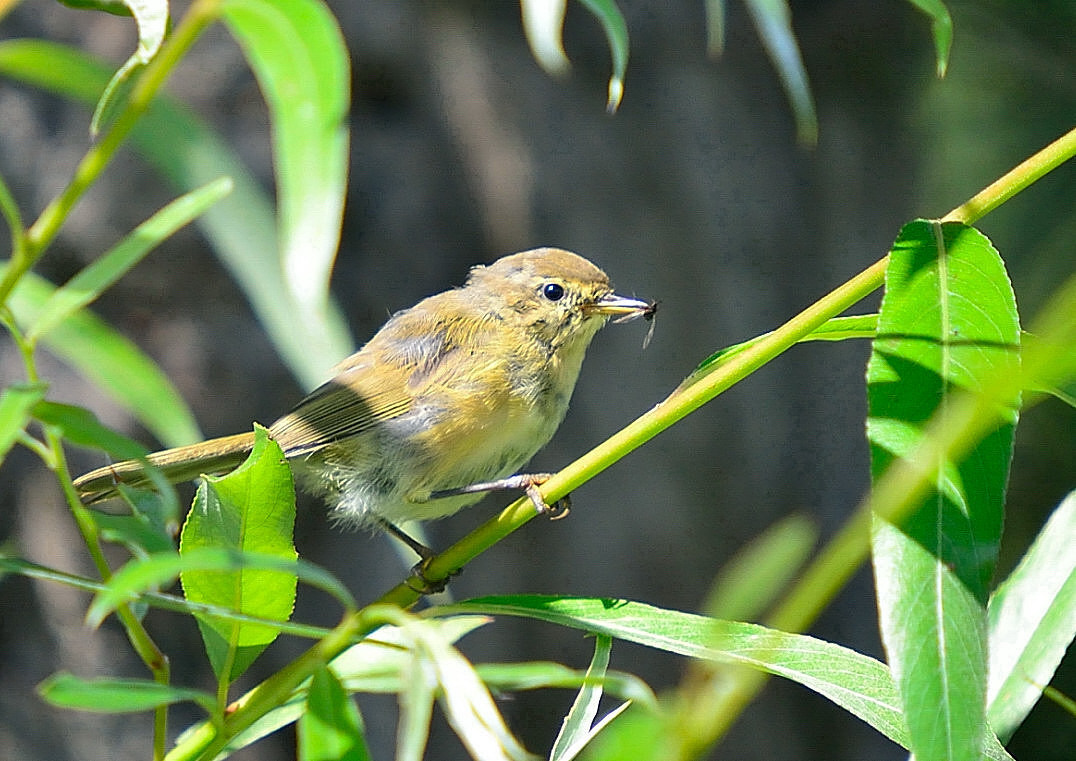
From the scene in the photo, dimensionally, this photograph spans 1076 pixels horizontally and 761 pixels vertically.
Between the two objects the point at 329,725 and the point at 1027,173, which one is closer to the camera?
the point at 329,725

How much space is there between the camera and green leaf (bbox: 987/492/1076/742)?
4.17 feet

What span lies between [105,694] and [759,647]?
1.95ft

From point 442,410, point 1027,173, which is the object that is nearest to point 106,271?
point 1027,173

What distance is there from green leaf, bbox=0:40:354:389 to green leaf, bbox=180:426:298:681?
0.30m

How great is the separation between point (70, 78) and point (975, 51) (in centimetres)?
418

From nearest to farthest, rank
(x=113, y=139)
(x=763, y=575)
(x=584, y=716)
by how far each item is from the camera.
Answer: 1. (x=763, y=575)
2. (x=113, y=139)
3. (x=584, y=716)

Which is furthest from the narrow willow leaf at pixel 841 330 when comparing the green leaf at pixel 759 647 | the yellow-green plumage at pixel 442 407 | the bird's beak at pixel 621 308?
the bird's beak at pixel 621 308

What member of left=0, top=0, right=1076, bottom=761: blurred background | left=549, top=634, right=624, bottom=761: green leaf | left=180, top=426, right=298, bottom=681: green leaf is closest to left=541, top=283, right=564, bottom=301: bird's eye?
left=0, top=0, right=1076, bottom=761: blurred background

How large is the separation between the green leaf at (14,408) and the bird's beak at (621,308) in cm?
200

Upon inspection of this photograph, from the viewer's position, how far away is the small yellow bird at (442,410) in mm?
2447

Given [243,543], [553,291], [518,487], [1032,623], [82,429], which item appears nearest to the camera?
[82,429]

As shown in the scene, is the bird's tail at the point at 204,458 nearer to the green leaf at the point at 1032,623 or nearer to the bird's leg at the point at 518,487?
the bird's leg at the point at 518,487

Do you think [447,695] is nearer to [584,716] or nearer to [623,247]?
[584,716]

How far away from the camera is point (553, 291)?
278 cm
